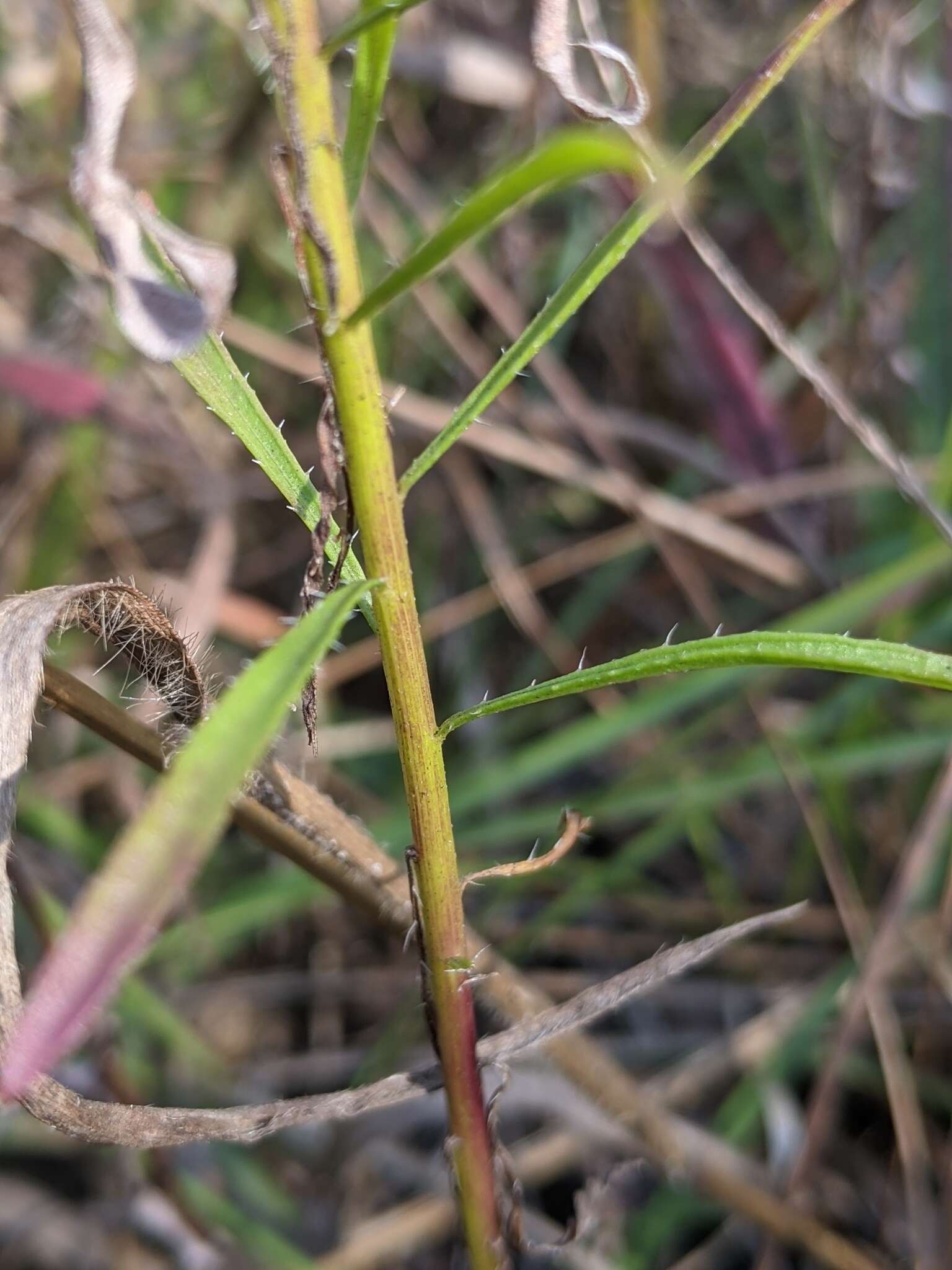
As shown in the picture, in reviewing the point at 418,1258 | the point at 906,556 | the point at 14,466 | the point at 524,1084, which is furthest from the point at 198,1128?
the point at 14,466

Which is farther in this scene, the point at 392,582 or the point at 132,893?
the point at 392,582

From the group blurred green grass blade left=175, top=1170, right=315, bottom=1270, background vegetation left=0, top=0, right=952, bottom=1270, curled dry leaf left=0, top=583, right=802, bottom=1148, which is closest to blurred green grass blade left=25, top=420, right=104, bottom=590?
background vegetation left=0, top=0, right=952, bottom=1270

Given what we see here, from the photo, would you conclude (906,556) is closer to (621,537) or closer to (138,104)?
(621,537)

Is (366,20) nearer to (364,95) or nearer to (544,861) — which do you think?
(364,95)

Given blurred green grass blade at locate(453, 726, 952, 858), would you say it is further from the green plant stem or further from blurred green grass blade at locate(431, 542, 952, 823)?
the green plant stem

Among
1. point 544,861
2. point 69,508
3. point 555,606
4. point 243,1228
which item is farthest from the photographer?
point 555,606

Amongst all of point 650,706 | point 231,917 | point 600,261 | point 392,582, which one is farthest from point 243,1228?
point 600,261
